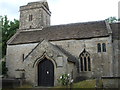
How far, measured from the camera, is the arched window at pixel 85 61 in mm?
28516

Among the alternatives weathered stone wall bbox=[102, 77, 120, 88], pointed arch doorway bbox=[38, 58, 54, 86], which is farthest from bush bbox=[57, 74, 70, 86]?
weathered stone wall bbox=[102, 77, 120, 88]

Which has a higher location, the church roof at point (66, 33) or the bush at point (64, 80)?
the church roof at point (66, 33)

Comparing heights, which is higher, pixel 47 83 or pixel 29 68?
pixel 29 68

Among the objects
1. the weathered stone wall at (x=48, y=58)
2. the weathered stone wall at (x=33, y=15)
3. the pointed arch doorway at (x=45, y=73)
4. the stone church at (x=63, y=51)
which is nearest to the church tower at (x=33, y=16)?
the weathered stone wall at (x=33, y=15)

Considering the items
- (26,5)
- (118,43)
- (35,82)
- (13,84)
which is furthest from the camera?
(26,5)

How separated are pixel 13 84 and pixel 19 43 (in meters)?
11.4

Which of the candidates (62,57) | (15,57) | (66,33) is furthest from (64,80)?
(15,57)

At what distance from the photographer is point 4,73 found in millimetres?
32594

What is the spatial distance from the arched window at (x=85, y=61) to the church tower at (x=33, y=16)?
40.0 feet

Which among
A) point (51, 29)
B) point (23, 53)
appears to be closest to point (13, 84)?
point (23, 53)

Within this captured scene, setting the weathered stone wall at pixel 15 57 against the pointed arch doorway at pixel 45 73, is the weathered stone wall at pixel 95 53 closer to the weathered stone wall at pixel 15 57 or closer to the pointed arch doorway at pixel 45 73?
Result: the pointed arch doorway at pixel 45 73

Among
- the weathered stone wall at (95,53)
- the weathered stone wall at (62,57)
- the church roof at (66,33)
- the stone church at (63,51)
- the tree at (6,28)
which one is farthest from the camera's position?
the tree at (6,28)

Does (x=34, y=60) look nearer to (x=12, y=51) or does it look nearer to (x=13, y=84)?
(x=13, y=84)

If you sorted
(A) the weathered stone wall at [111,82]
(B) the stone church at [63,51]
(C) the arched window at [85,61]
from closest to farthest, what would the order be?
(A) the weathered stone wall at [111,82] < (B) the stone church at [63,51] < (C) the arched window at [85,61]
